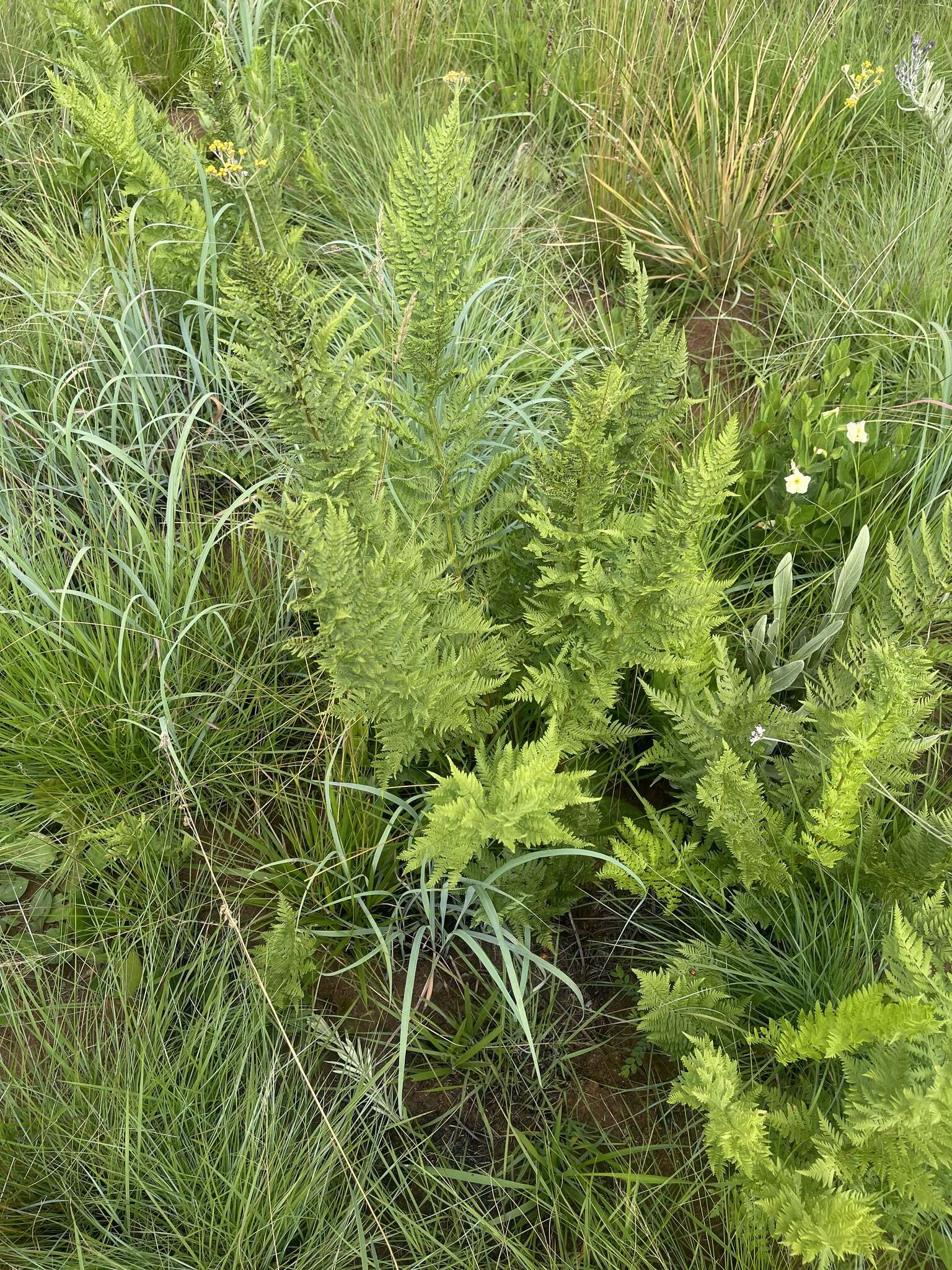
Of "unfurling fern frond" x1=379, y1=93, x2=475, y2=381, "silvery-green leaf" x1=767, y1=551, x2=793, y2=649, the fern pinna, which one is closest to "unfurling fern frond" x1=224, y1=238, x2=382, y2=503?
the fern pinna

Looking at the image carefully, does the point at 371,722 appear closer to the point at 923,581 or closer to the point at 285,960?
the point at 285,960

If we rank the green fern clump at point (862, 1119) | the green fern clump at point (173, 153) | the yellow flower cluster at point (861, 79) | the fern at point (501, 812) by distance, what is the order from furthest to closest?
the yellow flower cluster at point (861, 79), the green fern clump at point (173, 153), the fern at point (501, 812), the green fern clump at point (862, 1119)

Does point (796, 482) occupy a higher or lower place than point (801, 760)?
higher

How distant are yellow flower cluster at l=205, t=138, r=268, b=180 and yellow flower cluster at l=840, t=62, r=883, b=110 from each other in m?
1.66

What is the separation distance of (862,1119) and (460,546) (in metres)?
1.01

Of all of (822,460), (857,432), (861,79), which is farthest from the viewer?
(861,79)

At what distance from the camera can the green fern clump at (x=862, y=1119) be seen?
3.34ft

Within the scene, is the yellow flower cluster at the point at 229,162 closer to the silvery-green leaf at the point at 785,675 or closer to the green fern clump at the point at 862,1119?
the silvery-green leaf at the point at 785,675

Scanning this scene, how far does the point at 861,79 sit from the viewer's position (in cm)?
251

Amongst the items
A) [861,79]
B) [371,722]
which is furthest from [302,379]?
[861,79]

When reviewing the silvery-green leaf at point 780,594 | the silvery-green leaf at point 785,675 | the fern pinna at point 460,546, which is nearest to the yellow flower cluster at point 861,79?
the fern pinna at point 460,546

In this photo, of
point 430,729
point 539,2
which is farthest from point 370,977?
point 539,2

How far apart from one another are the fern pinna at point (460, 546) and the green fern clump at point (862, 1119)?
0.39m

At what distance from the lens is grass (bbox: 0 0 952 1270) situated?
50.0 inches
